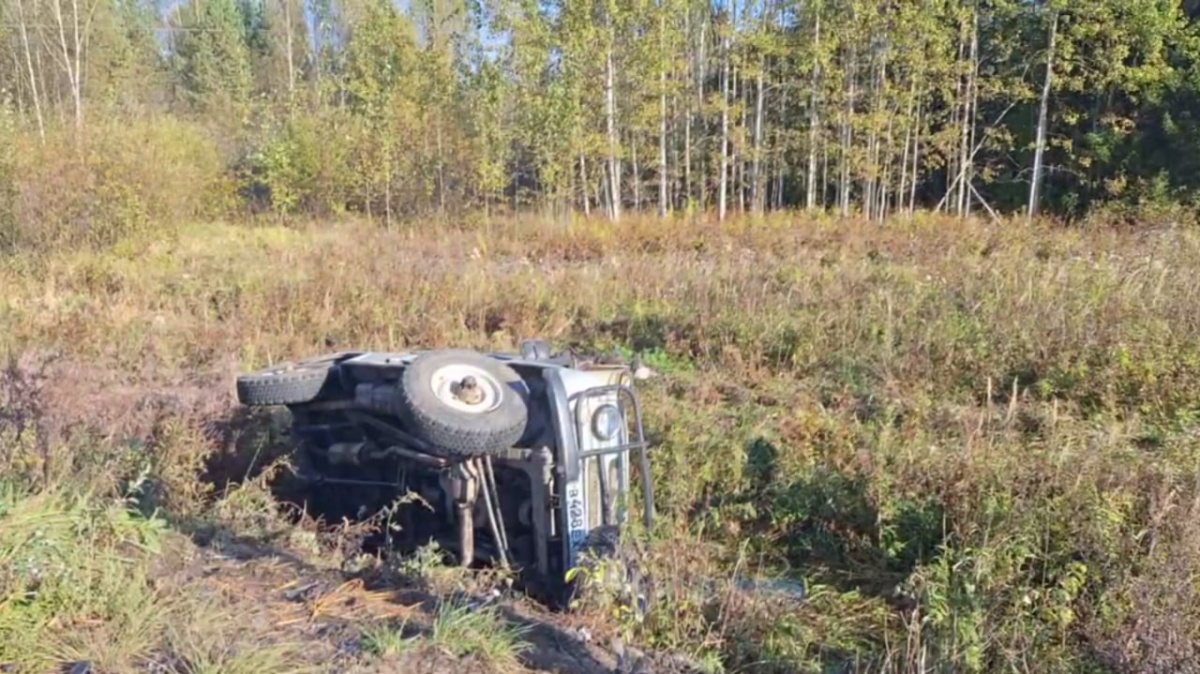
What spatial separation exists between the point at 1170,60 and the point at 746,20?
10.8m

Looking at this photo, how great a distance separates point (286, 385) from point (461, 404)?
3.52 ft

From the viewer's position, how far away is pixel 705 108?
74.1ft

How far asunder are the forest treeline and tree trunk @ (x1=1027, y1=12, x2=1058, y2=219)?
8cm

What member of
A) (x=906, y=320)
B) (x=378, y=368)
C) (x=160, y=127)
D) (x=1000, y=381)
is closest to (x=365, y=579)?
(x=378, y=368)

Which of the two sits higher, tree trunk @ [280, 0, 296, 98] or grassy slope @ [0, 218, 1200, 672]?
tree trunk @ [280, 0, 296, 98]

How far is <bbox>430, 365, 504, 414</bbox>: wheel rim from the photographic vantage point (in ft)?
11.5

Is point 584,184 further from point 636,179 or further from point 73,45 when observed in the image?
point 73,45

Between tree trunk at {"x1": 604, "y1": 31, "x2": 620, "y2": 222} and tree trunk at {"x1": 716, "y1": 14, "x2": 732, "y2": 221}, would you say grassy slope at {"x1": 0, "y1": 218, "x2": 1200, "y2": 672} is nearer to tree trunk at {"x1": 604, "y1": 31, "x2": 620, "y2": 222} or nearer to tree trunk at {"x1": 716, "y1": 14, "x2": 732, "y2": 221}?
tree trunk at {"x1": 604, "y1": 31, "x2": 620, "y2": 222}

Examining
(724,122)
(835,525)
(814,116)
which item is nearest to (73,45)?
(724,122)

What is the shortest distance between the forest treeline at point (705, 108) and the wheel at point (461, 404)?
1387 centimetres

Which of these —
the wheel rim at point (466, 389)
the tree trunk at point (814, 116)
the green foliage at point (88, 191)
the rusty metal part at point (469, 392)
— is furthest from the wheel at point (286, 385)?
the tree trunk at point (814, 116)

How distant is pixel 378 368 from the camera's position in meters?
4.00

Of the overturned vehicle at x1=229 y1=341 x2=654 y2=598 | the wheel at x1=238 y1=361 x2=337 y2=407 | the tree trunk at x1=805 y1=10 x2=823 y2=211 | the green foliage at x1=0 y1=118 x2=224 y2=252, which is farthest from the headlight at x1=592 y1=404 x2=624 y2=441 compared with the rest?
the tree trunk at x1=805 y1=10 x2=823 y2=211

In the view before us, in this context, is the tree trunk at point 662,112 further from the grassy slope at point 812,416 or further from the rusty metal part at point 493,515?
the rusty metal part at point 493,515
